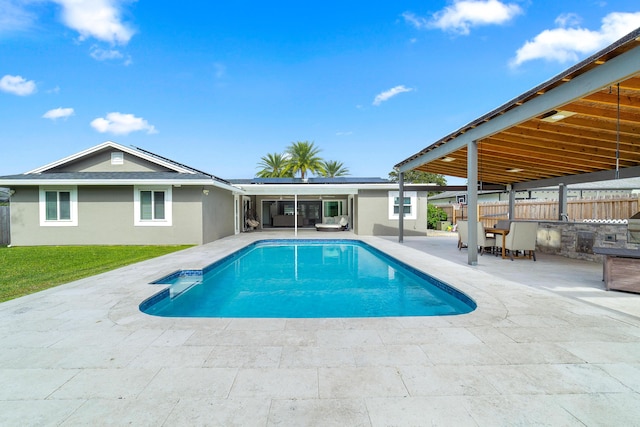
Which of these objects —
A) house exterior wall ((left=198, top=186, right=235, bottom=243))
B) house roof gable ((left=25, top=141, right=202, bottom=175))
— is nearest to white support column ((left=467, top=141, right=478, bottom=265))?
house exterior wall ((left=198, top=186, right=235, bottom=243))

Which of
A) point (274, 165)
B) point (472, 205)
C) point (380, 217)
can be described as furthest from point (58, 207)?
point (274, 165)

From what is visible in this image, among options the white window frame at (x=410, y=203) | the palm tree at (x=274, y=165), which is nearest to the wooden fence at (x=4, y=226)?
the white window frame at (x=410, y=203)

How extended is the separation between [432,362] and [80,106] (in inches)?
1003

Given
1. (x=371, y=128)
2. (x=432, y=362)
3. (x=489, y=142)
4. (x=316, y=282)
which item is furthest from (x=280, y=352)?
(x=371, y=128)

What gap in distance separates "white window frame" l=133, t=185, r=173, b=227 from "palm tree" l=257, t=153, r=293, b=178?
1803 cm

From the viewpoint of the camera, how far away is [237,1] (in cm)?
1405

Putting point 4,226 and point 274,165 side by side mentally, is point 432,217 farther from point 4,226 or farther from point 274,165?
point 4,226

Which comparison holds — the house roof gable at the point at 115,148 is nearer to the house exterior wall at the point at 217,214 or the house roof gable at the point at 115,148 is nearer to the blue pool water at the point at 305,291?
the house exterior wall at the point at 217,214

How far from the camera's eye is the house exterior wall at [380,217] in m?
16.0

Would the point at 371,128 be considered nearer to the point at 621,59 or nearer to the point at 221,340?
the point at 621,59

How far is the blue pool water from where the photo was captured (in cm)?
505

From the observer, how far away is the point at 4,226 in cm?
1245

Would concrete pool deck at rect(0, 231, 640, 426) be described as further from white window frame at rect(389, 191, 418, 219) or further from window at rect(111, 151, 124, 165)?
white window frame at rect(389, 191, 418, 219)

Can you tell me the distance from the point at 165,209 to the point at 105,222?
247 cm
